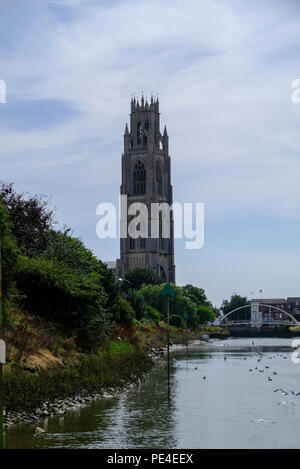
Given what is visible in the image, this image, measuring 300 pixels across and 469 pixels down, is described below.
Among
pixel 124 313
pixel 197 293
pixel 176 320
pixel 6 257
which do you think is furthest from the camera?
pixel 197 293

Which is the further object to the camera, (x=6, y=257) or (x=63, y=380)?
(x=63, y=380)

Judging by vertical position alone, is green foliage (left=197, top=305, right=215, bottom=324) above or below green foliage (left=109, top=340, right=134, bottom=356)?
above

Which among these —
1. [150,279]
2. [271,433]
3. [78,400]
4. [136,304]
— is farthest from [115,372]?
[150,279]

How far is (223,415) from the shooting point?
99.5ft

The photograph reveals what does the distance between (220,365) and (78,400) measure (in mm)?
35292

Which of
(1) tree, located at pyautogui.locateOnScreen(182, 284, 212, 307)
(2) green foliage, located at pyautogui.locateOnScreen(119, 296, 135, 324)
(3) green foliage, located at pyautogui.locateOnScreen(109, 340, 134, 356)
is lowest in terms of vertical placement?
(3) green foliage, located at pyautogui.locateOnScreen(109, 340, 134, 356)

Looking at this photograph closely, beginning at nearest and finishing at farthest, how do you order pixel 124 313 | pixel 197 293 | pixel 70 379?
pixel 70 379 < pixel 124 313 < pixel 197 293

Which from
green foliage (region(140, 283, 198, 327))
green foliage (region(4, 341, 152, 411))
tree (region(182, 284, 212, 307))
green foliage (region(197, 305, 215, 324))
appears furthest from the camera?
tree (region(182, 284, 212, 307))

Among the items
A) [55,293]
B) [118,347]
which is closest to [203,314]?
[118,347]

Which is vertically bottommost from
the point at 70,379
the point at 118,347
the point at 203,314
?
the point at 70,379

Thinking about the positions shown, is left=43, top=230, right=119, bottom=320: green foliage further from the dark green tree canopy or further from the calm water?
the dark green tree canopy

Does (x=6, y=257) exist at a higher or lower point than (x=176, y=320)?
higher

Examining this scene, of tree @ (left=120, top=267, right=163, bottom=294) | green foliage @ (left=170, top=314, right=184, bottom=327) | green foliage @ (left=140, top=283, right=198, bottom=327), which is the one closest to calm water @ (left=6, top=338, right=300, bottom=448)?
green foliage @ (left=140, top=283, right=198, bottom=327)

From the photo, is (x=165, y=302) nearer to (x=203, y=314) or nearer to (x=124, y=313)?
(x=203, y=314)
